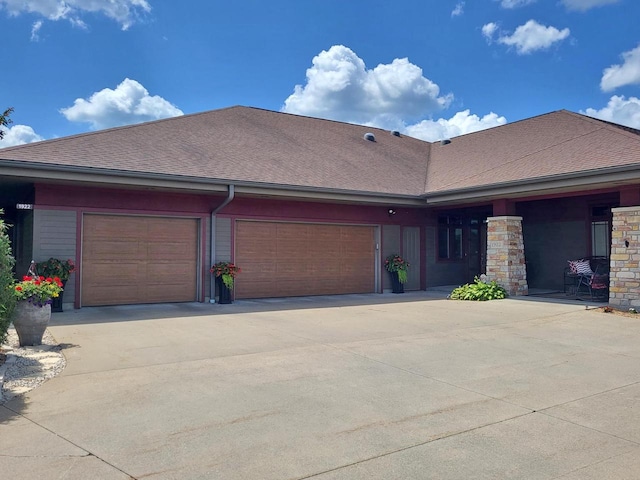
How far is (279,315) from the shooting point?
11.2 meters

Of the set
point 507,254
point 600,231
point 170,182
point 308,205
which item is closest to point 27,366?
point 170,182

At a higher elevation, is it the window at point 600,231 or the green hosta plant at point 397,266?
the window at point 600,231

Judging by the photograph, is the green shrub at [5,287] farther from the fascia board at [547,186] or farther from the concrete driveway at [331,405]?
the fascia board at [547,186]

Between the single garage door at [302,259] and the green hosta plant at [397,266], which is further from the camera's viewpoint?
the green hosta plant at [397,266]

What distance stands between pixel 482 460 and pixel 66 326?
8.16 meters

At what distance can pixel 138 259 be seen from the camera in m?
12.7

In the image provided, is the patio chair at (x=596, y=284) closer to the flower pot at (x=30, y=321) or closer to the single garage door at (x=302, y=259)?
the single garage door at (x=302, y=259)

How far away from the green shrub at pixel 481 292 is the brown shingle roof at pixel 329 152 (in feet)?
9.44

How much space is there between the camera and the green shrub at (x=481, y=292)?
1416cm

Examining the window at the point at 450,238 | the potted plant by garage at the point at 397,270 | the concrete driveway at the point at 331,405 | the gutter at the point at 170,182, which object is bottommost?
the concrete driveway at the point at 331,405

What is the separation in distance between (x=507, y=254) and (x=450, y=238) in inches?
166

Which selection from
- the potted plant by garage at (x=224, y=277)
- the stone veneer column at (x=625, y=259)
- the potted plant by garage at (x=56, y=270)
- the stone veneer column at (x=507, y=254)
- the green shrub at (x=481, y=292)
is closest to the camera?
the potted plant by garage at (x=56, y=270)

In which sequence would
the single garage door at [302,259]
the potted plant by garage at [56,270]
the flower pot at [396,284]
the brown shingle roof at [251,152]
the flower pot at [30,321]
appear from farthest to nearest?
the flower pot at [396,284], the single garage door at [302,259], the brown shingle roof at [251,152], the potted plant by garage at [56,270], the flower pot at [30,321]

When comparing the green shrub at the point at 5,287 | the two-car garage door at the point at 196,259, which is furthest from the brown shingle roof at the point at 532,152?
the green shrub at the point at 5,287
